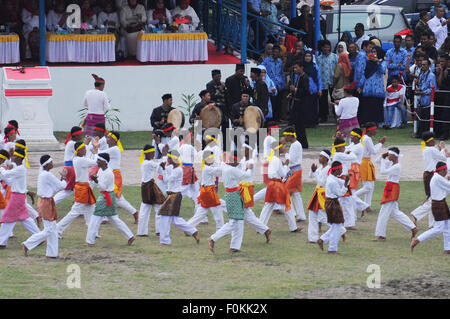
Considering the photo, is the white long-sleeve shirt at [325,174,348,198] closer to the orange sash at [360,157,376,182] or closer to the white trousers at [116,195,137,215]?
the orange sash at [360,157,376,182]

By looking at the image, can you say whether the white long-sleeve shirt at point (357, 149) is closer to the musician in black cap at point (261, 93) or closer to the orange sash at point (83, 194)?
the orange sash at point (83, 194)

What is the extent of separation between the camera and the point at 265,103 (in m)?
18.8

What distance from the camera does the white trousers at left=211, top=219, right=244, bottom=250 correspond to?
11.8 m

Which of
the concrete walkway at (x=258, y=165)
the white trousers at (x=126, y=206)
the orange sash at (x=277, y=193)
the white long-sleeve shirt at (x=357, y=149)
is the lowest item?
the concrete walkway at (x=258, y=165)

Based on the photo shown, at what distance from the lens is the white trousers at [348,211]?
43.0 feet

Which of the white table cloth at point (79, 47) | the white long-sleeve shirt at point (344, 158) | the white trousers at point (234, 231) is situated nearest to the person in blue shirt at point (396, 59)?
the white table cloth at point (79, 47)

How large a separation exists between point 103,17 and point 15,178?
1102 centimetres

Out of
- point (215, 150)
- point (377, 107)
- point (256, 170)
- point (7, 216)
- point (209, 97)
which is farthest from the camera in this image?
point (377, 107)

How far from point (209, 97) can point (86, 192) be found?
4.21m

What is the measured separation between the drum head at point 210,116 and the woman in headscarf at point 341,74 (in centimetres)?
634

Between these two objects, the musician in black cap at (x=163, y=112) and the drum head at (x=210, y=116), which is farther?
the drum head at (x=210, y=116)

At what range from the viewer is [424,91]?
20828mm

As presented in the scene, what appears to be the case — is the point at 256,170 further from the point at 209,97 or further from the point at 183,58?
the point at 183,58

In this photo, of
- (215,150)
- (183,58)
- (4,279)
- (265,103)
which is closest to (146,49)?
(183,58)
